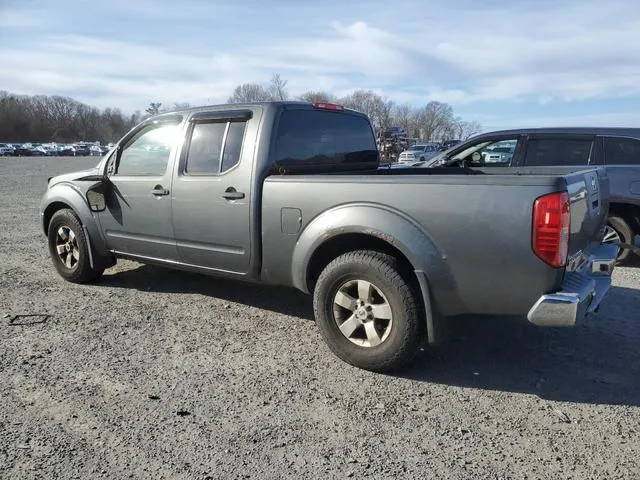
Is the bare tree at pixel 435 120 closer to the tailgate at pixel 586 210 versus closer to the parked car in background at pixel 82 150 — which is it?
the parked car in background at pixel 82 150

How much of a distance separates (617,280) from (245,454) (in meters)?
5.14

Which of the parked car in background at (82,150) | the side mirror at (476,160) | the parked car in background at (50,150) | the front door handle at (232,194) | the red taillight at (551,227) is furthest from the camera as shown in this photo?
the parked car in background at (82,150)

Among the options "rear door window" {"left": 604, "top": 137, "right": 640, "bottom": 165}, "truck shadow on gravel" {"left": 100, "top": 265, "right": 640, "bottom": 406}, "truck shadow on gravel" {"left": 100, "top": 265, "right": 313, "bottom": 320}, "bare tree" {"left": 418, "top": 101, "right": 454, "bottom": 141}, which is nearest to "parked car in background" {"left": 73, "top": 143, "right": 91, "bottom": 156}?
"bare tree" {"left": 418, "top": 101, "right": 454, "bottom": 141}

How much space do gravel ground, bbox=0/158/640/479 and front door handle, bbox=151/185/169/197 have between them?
112 centimetres

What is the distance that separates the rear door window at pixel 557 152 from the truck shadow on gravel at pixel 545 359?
2651 mm

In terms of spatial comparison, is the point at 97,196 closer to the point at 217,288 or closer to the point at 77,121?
the point at 217,288

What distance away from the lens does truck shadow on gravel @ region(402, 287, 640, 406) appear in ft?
11.8

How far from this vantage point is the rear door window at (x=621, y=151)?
6.71 metres

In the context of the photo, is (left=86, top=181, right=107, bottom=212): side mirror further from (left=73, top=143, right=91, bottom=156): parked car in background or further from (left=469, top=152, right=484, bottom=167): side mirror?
(left=73, top=143, right=91, bottom=156): parked car in background

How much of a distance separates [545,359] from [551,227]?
1.44m

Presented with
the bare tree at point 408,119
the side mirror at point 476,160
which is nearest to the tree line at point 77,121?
the bare tree at point 408,119

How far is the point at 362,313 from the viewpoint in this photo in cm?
381

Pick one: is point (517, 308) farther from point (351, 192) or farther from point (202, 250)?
point (202, 250)

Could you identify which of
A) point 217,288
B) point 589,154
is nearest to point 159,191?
point 217,288
